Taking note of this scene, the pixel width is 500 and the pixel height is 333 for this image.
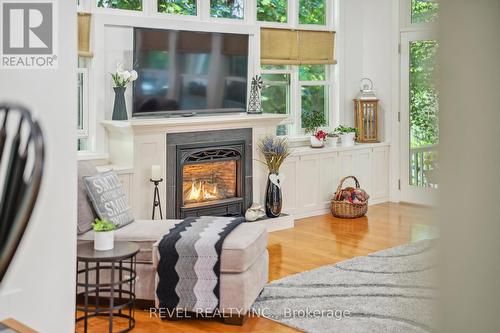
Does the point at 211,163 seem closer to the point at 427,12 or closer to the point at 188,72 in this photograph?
the point at 188,72

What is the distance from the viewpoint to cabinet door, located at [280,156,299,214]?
21.7 ft

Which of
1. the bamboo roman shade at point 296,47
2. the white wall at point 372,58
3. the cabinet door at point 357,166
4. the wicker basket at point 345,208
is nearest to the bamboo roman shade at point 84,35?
the bamboo roman shade at point 296,47

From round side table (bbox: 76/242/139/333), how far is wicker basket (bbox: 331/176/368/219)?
3.29 meters

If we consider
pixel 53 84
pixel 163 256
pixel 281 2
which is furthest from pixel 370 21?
pixel 53 84

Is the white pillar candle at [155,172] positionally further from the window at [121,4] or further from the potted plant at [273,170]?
the window at [121,4]

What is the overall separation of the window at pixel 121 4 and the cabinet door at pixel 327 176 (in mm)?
2587

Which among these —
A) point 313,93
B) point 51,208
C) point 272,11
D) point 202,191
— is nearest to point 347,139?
point 313,93

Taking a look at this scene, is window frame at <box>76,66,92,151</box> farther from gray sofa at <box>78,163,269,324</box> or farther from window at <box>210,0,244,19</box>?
window at <box>210,0,244,19</box>

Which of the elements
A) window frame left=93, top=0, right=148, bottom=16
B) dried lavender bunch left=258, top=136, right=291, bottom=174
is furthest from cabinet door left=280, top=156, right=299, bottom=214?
window frame left=93, top=0, right=148, bottom=16

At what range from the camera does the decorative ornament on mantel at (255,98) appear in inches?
253

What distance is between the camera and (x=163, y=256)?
146 inches

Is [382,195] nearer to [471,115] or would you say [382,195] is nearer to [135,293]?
[135,293]

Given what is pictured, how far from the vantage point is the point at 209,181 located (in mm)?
5945

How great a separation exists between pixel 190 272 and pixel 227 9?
3654 mm
